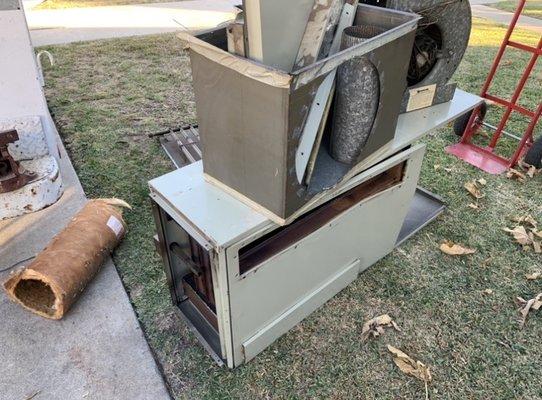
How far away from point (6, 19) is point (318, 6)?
5.76 ft

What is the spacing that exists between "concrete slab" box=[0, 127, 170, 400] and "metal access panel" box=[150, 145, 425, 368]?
10.3 inches

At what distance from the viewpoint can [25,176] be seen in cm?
219

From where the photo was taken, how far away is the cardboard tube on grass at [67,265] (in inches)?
71.2

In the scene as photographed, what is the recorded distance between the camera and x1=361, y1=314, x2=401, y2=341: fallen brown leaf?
74.4 inches

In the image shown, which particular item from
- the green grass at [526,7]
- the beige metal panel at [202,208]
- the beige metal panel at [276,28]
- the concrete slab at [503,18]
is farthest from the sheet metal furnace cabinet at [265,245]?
the green grass at [526,7]

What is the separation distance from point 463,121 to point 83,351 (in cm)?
305

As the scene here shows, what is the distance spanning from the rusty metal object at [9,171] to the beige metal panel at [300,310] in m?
1.45

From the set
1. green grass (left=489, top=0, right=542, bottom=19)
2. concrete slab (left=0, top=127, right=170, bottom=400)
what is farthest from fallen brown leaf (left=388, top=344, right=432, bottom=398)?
green grass (left=489, top=0, right=542, bottom=19)

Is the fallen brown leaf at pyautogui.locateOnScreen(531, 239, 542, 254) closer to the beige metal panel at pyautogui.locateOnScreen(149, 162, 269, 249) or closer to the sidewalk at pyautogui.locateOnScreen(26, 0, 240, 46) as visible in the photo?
the beige metal panel at pyautogui.locateOnScreen(149, 162, 269, 249)

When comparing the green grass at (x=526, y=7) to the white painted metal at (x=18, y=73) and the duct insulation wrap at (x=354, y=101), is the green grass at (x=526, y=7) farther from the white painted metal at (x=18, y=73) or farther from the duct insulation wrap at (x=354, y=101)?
the white painted metal at (x=18, y=73)

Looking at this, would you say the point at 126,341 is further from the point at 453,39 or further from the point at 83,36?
the point at 83,36

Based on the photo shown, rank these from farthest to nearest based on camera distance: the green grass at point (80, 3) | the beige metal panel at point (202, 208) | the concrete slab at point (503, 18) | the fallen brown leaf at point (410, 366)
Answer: the concrete slab at point (503, 18), the green grass at point (80, 3), the fallen brown leaf at point (410, 366), the beige metal panel at point (202, 208)

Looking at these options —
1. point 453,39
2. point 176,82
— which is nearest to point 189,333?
point 453,39

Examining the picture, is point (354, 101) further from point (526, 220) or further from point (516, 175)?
point (516, 175)
